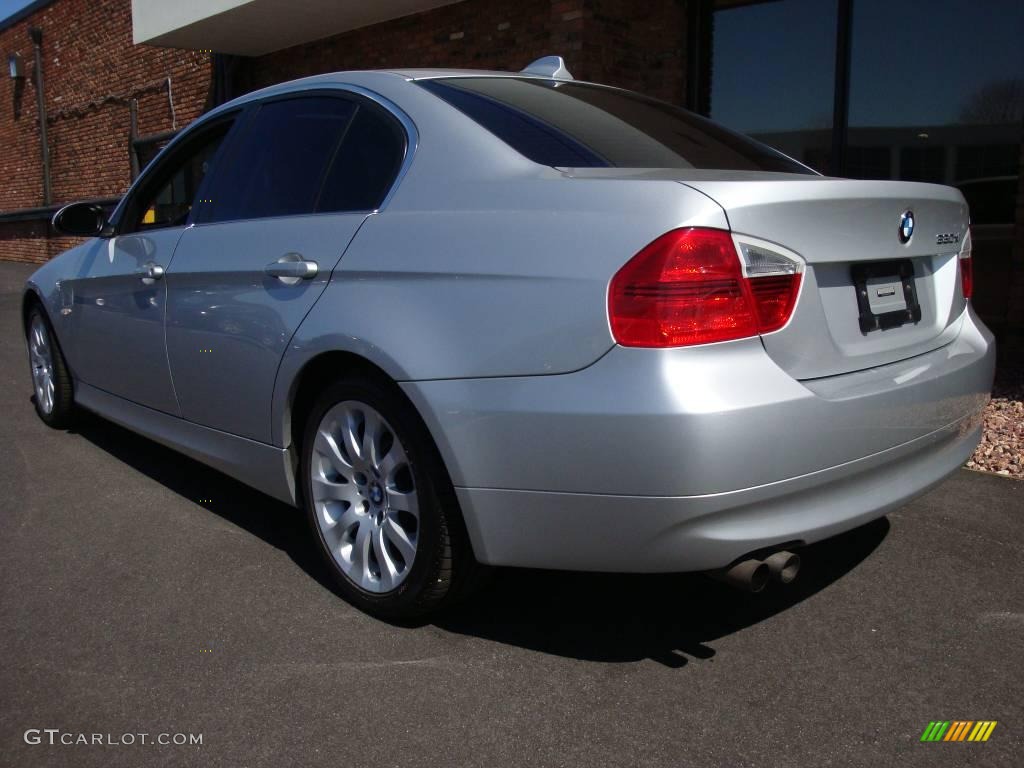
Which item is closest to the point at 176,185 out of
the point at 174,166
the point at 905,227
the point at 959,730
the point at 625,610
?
the point at 174,166

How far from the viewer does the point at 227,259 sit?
3314mm

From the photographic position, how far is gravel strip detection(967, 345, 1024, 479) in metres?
4.48

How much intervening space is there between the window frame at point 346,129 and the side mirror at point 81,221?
0.99 meters

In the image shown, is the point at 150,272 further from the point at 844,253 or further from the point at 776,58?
the point at 776,58

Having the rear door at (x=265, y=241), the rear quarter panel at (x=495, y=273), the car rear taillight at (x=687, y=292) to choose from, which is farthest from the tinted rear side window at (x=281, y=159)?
the car rear taillight at (x=687, y=292)

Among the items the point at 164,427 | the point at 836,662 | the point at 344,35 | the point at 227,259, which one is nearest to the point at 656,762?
the point at 836,662

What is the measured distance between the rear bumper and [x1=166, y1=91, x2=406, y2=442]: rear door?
2.42ft

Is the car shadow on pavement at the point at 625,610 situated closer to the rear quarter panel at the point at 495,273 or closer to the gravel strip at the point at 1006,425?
the rear quarter panel at the point at 495,273

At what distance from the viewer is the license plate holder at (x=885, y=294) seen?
252 centimetres

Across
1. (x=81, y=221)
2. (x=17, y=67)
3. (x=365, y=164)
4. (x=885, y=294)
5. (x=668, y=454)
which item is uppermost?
(x=17, y=67)

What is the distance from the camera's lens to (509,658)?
2664 millimetres

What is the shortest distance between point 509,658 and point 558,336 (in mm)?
982

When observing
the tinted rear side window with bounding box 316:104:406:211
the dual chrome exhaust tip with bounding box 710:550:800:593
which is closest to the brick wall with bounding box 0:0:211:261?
the tinted rear side window with bounding box 316:104:406:211

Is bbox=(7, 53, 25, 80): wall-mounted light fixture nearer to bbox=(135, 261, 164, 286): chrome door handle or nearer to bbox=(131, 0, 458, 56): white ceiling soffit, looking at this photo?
bbox=(131, 0, 458, 56): white ceiling soffit
